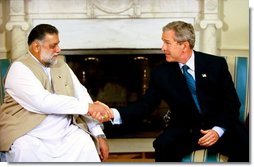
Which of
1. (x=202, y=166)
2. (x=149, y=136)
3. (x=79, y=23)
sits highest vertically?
(x=79, y=23)

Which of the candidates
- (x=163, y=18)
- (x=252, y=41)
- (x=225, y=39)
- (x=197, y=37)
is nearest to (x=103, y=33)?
(x=163, y=18)

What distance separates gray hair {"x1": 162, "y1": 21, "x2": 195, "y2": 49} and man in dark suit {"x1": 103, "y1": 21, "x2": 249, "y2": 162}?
47mm

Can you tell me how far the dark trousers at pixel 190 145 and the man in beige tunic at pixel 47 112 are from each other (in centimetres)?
29

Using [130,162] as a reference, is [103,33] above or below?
above

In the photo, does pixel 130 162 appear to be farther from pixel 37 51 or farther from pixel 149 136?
pixel 37 51

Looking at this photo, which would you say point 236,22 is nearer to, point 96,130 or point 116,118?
point 116,118

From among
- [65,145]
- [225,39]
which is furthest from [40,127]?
[225,39]

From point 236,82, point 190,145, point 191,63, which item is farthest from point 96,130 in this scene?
point 236,82

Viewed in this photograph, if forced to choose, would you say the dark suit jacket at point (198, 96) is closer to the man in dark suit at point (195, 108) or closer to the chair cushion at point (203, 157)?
the man in dark suit at point (195, 108)

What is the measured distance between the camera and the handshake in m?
2.20

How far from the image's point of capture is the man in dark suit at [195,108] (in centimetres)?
226

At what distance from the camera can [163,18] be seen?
225 cm

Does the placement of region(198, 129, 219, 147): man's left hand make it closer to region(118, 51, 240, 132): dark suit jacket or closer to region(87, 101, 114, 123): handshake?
region(118, 51, 240, 132): dark suit jacket

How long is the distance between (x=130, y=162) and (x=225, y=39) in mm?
796
